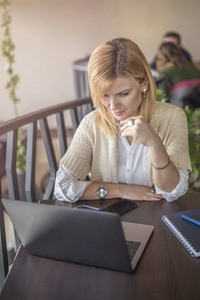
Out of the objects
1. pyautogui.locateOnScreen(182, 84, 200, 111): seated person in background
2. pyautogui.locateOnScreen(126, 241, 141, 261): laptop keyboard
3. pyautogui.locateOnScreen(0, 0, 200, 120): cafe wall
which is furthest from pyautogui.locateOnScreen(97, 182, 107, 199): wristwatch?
pyautogui.locateOnScreen(0, 0, 200, 120): cafe wall

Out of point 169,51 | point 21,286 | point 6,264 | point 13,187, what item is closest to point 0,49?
point 169,51

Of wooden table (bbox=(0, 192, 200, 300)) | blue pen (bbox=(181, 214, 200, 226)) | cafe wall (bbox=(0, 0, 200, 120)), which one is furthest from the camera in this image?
cafe wall (bbox=(0, 0, 200, 120))

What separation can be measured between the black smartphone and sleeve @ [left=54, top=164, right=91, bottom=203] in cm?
17

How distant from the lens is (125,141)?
1.71 metres

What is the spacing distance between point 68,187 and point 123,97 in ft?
1.44

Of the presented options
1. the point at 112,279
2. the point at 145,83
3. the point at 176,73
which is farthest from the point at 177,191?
the point at 176,73

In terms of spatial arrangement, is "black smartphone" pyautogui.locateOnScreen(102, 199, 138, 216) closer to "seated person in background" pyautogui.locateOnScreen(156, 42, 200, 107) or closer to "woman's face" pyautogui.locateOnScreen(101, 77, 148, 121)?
"woman's face" pyautogui.locateOnScreen(101, 77, 148, 121)

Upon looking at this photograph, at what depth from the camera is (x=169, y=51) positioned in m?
4.51

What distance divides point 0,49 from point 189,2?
3709 millimetres

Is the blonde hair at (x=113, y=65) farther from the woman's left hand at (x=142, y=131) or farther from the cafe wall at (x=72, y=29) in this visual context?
the cafe wall at (x=72, y=29)

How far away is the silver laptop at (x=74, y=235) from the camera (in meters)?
0.91

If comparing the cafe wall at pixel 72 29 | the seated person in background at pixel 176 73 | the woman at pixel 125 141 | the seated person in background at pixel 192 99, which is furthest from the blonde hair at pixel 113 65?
the cafe wall at pixel 72 29

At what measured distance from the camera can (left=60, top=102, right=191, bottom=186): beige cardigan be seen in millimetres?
1633

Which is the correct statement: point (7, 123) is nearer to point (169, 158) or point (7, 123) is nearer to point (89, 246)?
point (169, 158)
